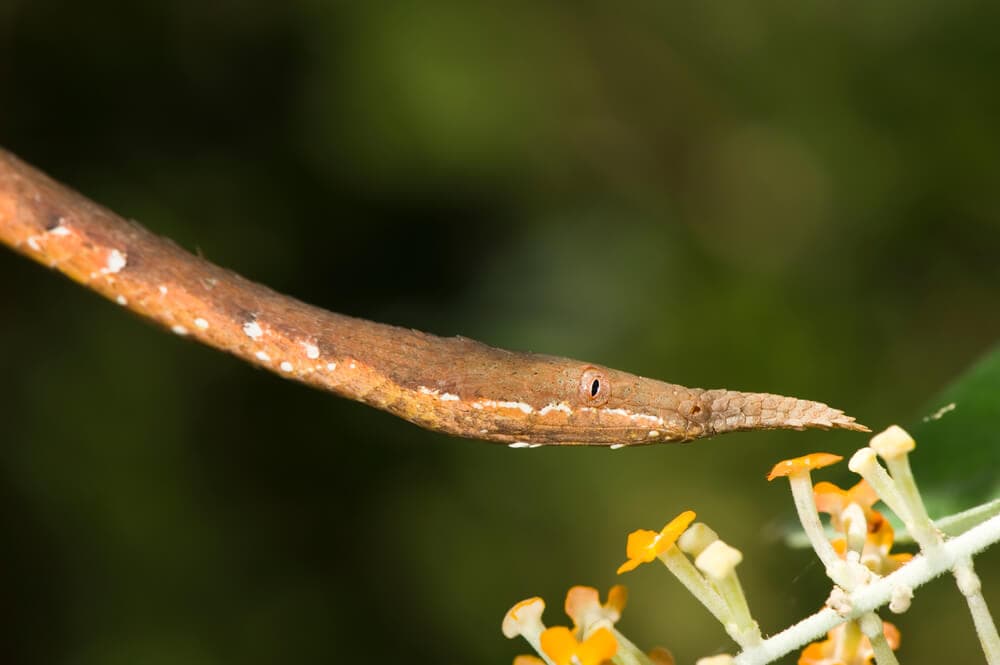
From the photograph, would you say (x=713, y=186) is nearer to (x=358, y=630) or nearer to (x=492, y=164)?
(x=492, y=164)

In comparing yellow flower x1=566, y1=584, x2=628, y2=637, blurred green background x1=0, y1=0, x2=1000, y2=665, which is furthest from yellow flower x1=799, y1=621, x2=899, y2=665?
blurred green background x1=0, y1=0, x2=1000, y2=665

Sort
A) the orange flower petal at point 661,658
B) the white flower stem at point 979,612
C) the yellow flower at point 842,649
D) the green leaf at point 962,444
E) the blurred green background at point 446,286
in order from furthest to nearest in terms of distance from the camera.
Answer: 1. the blurred green background at point 446,286
2. the green leaf at point 962,444
3. the orange flower petal at point 661,658
4. the yellow flower at point 842,649
5. the white flower stem at point 979,612

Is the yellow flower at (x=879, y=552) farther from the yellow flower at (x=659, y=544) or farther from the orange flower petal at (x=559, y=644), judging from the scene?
the orange flower petal at (x=559, y=644)

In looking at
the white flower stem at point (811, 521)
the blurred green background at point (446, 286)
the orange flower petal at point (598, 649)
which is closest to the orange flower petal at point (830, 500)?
the white flower stem at point (811, 521)

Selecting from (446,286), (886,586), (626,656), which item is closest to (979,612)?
(886,586)

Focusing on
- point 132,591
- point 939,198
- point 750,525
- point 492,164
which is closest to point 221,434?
point 132,591

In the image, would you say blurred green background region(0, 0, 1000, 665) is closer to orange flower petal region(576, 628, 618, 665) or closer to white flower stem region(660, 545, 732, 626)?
white flower stem region(660, 545, 732, 626)
